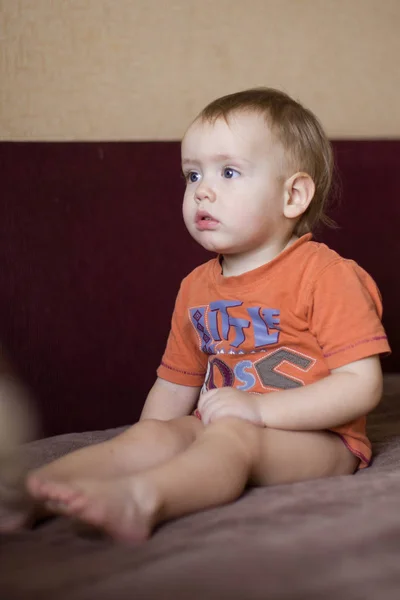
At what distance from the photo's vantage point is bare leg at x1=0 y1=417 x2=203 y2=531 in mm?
829

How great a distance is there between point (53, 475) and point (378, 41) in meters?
1.50

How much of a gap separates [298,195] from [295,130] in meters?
0.10

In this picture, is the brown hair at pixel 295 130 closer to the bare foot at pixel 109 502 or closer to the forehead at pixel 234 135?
the forehead at pixel 234 135

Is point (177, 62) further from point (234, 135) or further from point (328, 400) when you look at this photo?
point (328, 400)

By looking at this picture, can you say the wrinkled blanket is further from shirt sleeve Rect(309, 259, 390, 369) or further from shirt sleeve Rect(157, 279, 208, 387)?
shirt sleeve Rect(157, 279, 208, 387)

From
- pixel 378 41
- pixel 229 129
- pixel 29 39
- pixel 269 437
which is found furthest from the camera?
pixel 378 41

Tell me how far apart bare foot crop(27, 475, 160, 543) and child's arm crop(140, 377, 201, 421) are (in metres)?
0.49

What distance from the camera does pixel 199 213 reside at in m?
1.13

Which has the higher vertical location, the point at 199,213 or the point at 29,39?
the point at 29,39

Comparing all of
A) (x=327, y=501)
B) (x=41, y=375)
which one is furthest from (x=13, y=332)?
(x=327, y=501)

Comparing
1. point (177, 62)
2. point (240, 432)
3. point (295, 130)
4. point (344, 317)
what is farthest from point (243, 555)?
point (177, 62)

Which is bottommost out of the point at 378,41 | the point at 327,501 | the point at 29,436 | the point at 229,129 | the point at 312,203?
the point at 29,436

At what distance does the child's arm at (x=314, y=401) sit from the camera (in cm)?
100

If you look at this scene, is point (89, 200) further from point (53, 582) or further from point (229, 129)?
point (53, 582)
